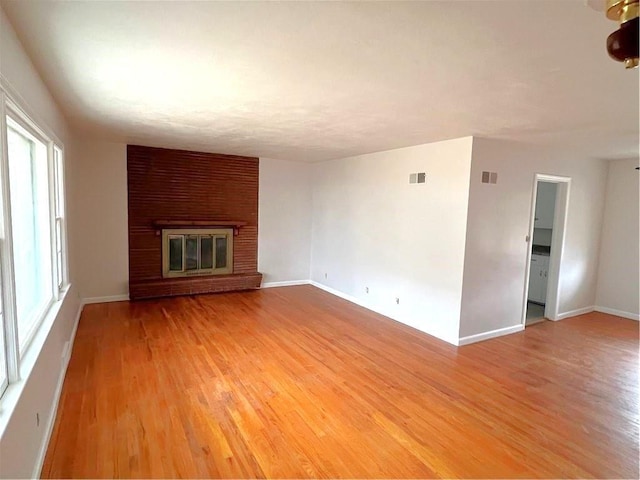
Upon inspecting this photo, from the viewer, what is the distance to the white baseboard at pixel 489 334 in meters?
4.03

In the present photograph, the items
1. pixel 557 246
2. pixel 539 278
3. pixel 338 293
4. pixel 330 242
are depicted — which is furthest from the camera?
pixel 330 242

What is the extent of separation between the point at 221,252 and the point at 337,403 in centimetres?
406

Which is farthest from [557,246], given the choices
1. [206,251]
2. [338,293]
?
[206,251]

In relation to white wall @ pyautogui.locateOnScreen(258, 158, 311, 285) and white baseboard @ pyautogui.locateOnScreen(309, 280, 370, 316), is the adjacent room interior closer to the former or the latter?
white baseboard @ pyautogui.locateOnScreen(309, 280, 370, 316)

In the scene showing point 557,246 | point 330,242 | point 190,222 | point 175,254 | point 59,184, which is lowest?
point 175,254

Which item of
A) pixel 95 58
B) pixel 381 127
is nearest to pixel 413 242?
pixel 381 127

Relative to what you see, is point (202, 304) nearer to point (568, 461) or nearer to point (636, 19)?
point (568, 461)

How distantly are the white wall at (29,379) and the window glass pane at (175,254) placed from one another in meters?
2.93

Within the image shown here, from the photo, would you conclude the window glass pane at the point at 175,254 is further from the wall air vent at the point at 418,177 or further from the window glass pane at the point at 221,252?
the wall air vent at the point at 418,177

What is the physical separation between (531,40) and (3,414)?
2866 millimetres

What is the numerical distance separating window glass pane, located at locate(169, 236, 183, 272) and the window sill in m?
2.84

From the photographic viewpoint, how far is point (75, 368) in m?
3.14

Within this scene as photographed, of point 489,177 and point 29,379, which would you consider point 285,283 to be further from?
point 29,379

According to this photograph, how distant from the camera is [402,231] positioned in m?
4.72
